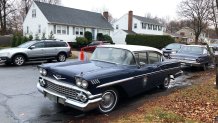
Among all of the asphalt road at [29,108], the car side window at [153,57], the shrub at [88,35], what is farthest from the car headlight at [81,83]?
the shrub at [88,35]

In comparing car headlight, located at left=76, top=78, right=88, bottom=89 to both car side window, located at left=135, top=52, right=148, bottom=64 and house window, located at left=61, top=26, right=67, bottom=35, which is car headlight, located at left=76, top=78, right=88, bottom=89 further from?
house window, located at left=61, top=26, right=67, bottom=35

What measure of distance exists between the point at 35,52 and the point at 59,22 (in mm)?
22305

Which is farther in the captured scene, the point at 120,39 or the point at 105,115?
the point at 120,39

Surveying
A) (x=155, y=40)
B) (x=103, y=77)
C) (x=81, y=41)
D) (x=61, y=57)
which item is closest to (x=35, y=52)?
(x=61, y=57)

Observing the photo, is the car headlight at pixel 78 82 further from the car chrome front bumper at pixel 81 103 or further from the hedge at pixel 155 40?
the hedge at pixel 155 40

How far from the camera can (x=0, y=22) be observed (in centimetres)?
5566

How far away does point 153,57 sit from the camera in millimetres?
8945

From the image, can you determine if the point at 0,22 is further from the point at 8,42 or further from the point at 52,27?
the point at 52,27

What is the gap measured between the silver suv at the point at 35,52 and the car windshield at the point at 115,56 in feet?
31.6

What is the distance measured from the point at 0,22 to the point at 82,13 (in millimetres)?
19608

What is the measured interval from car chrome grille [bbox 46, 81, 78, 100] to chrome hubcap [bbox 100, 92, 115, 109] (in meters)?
0.78

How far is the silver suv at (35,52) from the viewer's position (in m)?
16.4


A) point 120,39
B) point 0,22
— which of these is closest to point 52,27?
point 120,39

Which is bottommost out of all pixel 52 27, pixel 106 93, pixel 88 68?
pixel 106 93
